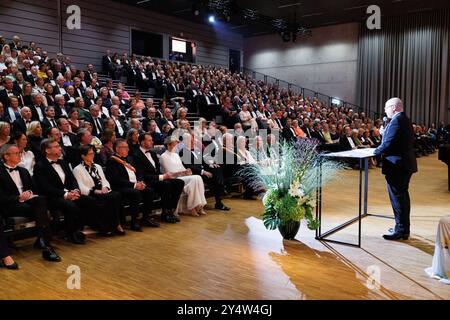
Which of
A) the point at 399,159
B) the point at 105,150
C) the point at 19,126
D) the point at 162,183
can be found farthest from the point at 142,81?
the point at 399,159

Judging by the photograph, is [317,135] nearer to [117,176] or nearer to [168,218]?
[168,218]

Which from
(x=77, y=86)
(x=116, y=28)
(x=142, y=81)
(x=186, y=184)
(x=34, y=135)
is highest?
(x=116, y=28)

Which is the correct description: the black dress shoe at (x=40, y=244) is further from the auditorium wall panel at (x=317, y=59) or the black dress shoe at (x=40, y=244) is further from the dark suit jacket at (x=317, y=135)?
the auditorium wall panel at (x=317, y=59)

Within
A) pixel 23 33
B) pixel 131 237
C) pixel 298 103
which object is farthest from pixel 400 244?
pixel 23 33

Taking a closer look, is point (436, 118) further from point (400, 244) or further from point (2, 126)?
point (2, 126)

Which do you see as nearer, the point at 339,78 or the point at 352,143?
the point at 352,143

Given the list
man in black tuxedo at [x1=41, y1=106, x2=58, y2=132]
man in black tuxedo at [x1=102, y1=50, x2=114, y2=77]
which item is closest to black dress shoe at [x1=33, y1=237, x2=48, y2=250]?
man in black tuxedo at [x1=41, y1=106, x2=58, y2=132]

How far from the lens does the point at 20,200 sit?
135 inches

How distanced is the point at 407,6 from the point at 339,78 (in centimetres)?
407

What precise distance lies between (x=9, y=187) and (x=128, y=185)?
1222 millimetres

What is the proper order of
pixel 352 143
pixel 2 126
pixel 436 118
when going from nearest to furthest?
pixel 2 126
pixel 352 143
pixel 436 118

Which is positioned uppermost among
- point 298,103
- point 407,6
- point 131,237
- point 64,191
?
point 407,6

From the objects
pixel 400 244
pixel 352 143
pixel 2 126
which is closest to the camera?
pixel 400 244

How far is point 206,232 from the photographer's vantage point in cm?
421
